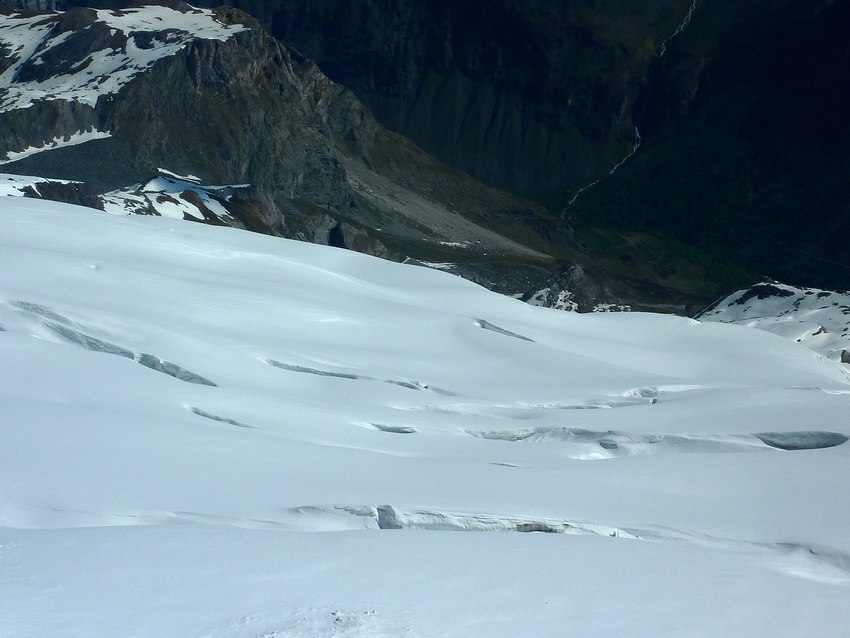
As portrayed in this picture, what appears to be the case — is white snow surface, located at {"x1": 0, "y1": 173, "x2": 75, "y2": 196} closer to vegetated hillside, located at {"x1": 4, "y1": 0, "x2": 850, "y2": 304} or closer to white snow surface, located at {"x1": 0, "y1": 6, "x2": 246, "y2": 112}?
white snow surface, located at {"x1": 0, "y1": 6, "x2": 246, "y2": 112}

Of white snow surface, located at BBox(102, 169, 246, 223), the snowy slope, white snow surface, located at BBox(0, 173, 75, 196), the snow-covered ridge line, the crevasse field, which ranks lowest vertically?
the snow-covered ridge line

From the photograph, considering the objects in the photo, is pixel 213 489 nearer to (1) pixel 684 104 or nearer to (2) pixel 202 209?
(2) pixel 202 209

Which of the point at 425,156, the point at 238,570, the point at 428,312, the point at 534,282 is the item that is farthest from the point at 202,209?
the point at 425,156

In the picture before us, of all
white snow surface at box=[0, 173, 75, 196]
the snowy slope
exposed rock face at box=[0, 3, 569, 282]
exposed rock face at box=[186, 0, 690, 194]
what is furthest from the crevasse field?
exposed rock face at box=[186, 0, 690, 194]

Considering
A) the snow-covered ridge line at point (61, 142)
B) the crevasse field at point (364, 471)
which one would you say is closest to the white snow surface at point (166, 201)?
the snow-covered ridge line at point (61, 142)

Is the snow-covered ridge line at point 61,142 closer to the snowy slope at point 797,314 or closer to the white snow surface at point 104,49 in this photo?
the white snow surface at point 104,49

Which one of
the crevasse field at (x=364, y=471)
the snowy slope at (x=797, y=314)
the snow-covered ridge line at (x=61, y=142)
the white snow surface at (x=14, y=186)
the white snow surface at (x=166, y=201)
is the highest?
the crevasse field at (x=364, y=471)
